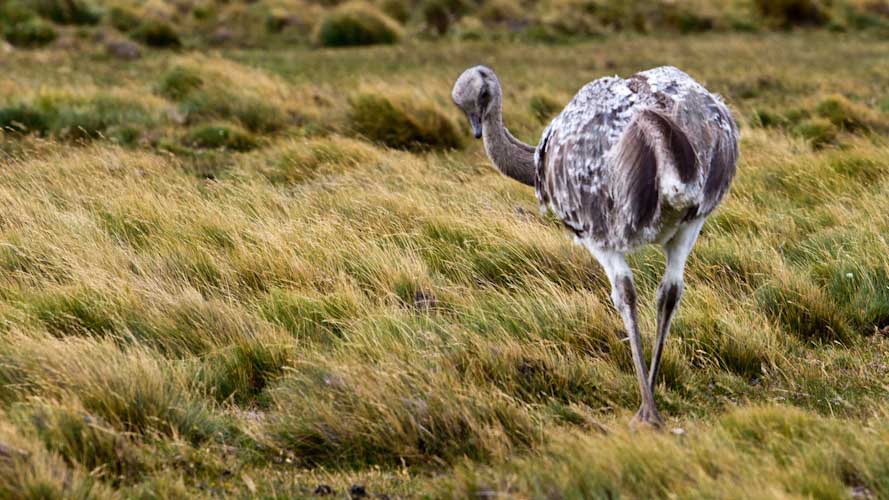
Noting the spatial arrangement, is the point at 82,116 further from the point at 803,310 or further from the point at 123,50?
the point at 803,310

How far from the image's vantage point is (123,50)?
1772cm

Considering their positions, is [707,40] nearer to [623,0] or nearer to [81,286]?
[623,0]

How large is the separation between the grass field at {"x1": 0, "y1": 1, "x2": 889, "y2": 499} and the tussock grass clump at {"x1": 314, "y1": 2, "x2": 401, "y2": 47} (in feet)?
33.2

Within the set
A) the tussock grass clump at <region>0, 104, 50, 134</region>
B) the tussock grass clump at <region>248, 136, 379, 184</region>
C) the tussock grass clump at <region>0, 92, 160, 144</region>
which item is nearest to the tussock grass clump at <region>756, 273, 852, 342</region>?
the tussock grass clump at <region>248, 136, 379, 184</region>

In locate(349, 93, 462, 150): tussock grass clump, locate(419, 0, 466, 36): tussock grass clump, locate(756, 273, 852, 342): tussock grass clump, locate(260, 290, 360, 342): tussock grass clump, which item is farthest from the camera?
locate(419, 0, 466, 36): tussock grass clump

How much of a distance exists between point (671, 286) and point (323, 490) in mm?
1636

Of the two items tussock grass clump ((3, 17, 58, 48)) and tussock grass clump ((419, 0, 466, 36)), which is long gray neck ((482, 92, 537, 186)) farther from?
tussock grass clump ((419, 0, 466, 36))

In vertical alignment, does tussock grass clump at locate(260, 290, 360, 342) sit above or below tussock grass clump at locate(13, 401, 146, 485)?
below

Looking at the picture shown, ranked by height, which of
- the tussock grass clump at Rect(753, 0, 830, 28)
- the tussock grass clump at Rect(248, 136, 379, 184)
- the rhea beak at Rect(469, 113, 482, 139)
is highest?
the rhea beak at Rect(469, 113, 482, 139)

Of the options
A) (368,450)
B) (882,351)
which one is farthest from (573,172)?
(882,351)

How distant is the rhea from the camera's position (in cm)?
423

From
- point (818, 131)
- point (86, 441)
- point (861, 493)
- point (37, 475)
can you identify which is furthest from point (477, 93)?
point (818, 131)

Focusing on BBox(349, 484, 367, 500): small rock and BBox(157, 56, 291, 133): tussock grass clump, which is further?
BBox(157, 56, 291, 133): tussock grass clump

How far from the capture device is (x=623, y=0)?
26.0 meters
